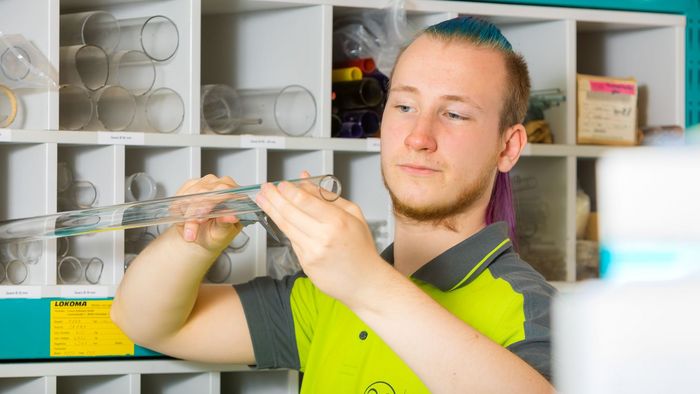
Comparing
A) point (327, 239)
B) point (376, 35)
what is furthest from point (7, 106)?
point (327, 239)

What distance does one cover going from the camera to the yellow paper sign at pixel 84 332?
1.80m

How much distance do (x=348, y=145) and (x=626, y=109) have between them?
0.76m

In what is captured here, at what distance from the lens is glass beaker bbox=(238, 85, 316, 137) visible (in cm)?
197

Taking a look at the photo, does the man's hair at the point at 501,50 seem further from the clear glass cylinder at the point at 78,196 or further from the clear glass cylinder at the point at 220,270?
the clear glass cylinder at the point at 78,196

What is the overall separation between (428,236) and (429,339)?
0.47 metres

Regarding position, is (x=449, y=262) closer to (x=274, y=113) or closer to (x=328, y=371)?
Answer: (x=328, y=371)

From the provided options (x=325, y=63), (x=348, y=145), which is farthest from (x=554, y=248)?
(x=325, y=63)

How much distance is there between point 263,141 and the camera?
1.90 meters

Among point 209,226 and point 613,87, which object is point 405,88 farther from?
point 613,87

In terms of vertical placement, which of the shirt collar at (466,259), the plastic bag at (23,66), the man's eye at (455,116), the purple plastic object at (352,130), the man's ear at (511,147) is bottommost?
the shirt collar at (466,259)

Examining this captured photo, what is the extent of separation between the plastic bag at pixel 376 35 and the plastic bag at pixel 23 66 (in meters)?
0.69

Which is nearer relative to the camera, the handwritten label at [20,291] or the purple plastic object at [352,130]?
the handwritten label at [20,291]

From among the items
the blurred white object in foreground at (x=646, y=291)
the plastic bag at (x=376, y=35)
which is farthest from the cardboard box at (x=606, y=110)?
the blurred white object in foreground at (x=646, y=291)

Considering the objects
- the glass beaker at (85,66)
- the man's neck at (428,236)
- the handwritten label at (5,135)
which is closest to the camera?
the man's neck at (428,236)
